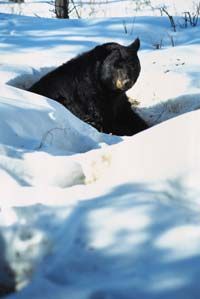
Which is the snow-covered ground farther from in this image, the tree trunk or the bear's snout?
the tree trunk

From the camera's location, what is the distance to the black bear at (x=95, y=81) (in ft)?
26.5

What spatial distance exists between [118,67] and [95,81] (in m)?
0.37

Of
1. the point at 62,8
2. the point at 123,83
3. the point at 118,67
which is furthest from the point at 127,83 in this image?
the point at 62,8

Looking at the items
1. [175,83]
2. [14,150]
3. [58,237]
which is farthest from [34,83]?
[58,237]

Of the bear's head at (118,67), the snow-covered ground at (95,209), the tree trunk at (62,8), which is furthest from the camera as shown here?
the tree trunk at (62,8)

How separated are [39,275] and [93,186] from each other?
832mm

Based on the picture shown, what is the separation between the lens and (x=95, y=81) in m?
8.20

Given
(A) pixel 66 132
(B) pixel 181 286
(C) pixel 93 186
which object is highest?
(B) pixel 181 286

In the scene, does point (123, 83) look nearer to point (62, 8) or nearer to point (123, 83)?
point (123, 83)

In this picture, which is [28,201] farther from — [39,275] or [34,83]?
[34,83]

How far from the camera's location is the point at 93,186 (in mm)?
3398

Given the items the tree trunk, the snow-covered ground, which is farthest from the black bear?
the tree trunk

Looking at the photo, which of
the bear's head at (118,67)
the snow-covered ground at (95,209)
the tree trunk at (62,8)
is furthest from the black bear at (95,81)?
the tree trunk at (62,8)

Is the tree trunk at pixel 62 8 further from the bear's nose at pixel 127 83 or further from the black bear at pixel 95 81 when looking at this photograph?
the bear's nose at pixel 127 83
